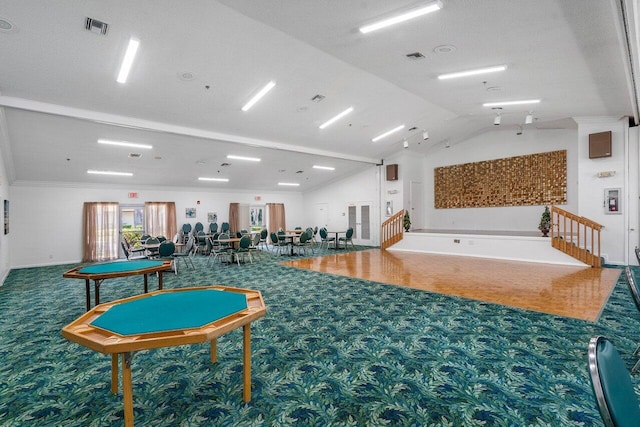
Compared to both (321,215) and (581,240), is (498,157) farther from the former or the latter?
(321,215)

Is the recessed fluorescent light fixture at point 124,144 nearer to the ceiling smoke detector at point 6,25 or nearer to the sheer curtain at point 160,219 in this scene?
the ceiling smoke detector at point 6,25

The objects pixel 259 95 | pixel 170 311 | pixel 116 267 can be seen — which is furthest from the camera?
pixel 259 95

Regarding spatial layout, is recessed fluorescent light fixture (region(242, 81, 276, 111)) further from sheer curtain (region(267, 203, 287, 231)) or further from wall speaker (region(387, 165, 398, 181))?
sheer curtain (region(267, 203, 287, 231))

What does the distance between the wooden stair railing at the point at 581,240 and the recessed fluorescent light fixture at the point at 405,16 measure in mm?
6832

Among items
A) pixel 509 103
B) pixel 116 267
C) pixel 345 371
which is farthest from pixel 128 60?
pixel 509 103

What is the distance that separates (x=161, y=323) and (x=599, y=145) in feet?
34.0

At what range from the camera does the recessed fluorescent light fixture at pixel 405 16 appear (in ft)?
11.4

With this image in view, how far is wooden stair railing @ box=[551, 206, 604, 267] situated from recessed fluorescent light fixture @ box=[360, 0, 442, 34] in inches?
269

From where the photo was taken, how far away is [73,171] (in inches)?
355

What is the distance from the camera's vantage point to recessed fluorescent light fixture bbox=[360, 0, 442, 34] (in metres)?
3.47

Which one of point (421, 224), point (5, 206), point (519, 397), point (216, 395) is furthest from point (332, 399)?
point (421, 224)

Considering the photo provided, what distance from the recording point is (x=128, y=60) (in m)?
4.56

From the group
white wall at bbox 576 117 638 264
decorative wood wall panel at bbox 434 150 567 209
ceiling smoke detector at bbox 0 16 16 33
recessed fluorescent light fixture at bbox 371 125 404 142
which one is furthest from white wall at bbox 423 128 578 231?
ceiling smoke detector at bbox 0 16 16 33

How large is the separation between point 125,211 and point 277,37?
9.81 m
